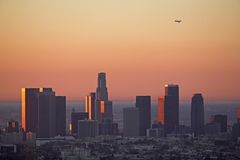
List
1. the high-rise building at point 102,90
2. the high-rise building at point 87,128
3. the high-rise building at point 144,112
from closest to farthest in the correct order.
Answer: the high-rise building at point 87,128
the high-rise building at point 102,90
the high-rise building at point 144,112

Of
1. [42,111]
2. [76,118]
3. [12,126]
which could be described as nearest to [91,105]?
[76,118]

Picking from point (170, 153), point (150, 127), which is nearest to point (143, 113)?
point (150, 127)

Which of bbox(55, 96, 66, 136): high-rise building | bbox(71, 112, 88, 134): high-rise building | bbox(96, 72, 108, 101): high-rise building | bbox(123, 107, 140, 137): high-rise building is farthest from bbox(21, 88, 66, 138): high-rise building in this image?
bbox(123, 107, 140, 137): high-rise building

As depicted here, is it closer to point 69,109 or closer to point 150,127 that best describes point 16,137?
point 69,109

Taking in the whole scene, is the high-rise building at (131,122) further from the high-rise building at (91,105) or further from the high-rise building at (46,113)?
the high-rise building at (46,113)

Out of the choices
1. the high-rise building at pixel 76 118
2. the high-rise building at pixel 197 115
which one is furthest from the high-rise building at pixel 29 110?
the high-rise building at pixel 197 115

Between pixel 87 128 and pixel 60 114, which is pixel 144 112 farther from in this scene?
pixel 60 114
